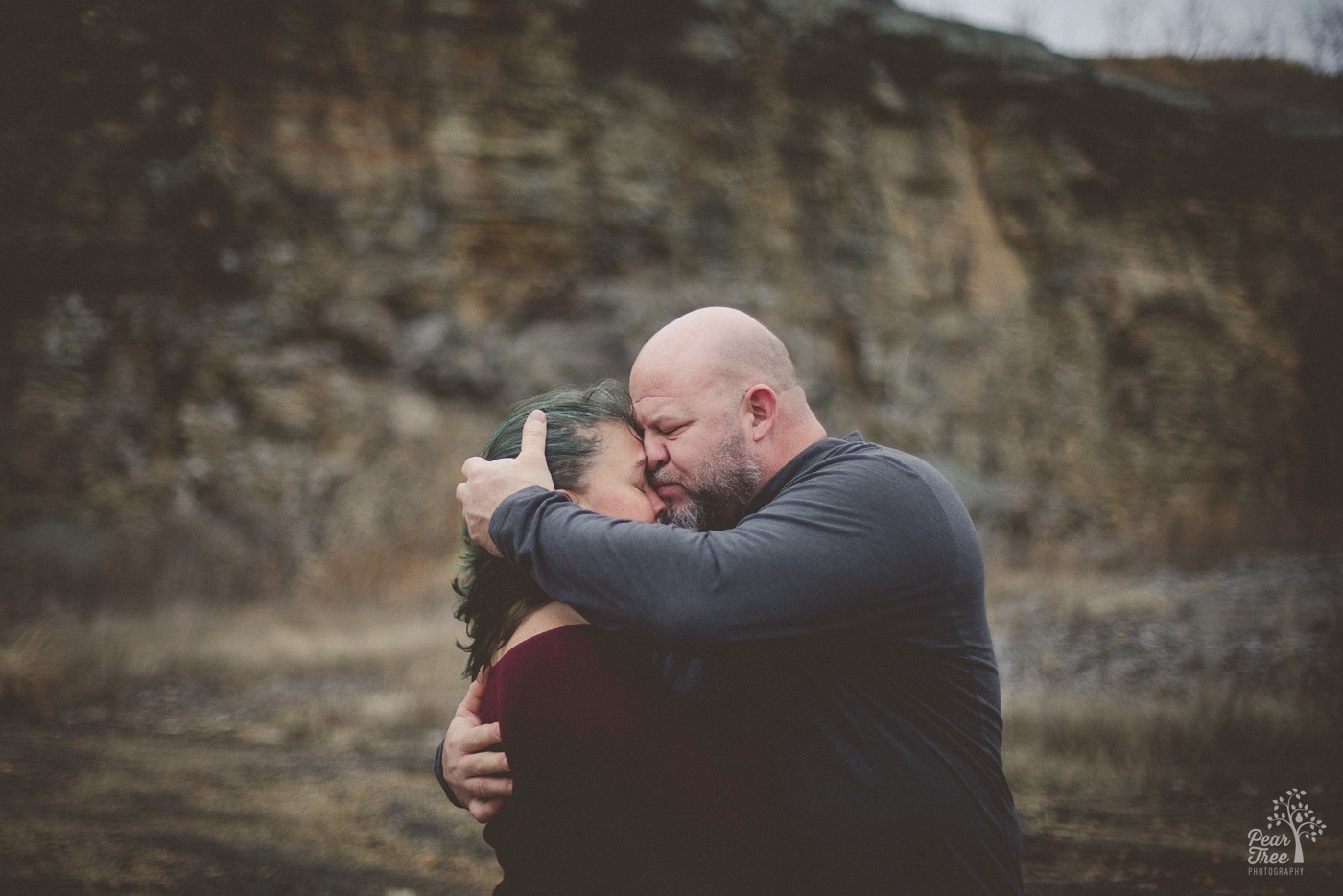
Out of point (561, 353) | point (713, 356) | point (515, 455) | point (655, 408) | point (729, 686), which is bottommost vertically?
point (729, 686)

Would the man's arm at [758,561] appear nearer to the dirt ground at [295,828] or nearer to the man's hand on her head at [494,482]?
the man's hand on her head at [494,482]

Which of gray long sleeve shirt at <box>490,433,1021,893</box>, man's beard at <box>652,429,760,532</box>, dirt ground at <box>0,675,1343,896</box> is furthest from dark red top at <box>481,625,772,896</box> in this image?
dirt ground at <box>0,675,1343,896</box>

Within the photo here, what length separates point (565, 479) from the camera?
208 centimetres

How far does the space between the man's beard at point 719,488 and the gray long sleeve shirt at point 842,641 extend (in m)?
0.33

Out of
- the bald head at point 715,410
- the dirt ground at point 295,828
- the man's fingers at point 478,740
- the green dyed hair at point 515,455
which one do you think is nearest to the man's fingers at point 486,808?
the man's fingers at point 478,740

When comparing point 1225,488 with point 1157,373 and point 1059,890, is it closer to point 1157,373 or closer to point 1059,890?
point 1157,373

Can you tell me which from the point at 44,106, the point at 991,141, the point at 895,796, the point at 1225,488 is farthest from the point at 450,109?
the point at 1225,488

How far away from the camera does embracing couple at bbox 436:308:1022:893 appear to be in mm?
1672

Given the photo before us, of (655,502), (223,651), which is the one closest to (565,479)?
(655,502)

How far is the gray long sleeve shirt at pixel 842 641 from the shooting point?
1681 mm

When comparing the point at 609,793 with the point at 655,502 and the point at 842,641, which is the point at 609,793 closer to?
the point at 842,641

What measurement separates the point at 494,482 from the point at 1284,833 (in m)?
3.69

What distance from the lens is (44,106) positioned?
10.2 metres

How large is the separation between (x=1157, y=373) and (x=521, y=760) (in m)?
18.4
